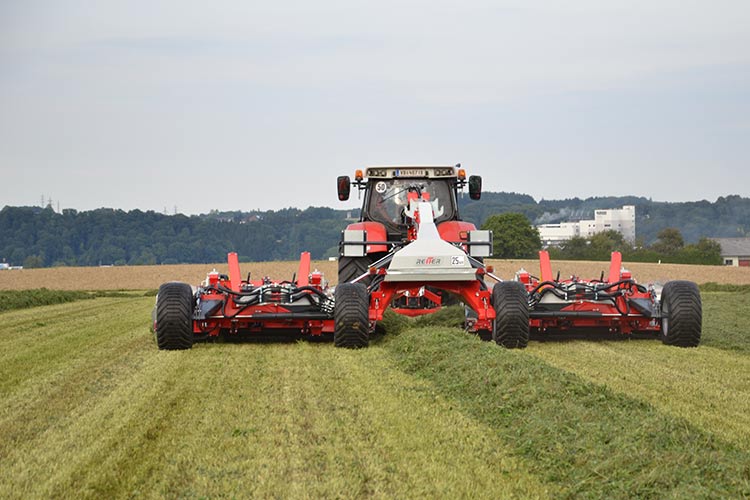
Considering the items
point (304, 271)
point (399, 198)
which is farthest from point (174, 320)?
point (399, 198)

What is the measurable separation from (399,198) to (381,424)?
8.90m

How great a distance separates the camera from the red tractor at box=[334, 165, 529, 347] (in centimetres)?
1166

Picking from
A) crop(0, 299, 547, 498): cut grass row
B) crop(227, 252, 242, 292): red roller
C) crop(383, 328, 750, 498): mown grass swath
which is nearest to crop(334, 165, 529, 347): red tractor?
crop(227, 252, 242, 292): red roller

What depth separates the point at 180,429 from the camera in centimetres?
662

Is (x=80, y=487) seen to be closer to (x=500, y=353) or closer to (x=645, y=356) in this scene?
(x=500, y=353)

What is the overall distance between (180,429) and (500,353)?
4.11 meters

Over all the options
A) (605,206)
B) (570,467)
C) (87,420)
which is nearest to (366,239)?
(87,420)

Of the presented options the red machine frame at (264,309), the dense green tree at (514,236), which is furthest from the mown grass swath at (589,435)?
the dense green tree at (514,236)

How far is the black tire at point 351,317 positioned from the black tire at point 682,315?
3.96 m

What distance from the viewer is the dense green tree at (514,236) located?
213 feet

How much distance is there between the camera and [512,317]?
11508mm

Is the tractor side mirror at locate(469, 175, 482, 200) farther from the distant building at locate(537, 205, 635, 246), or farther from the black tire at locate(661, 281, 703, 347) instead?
the distant building at locate(537, 205, 635, 246)

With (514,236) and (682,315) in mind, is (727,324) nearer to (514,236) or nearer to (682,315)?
(682,315)

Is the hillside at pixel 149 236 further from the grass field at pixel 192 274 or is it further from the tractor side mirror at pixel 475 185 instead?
the tractor side mirror at pixel 475 185
